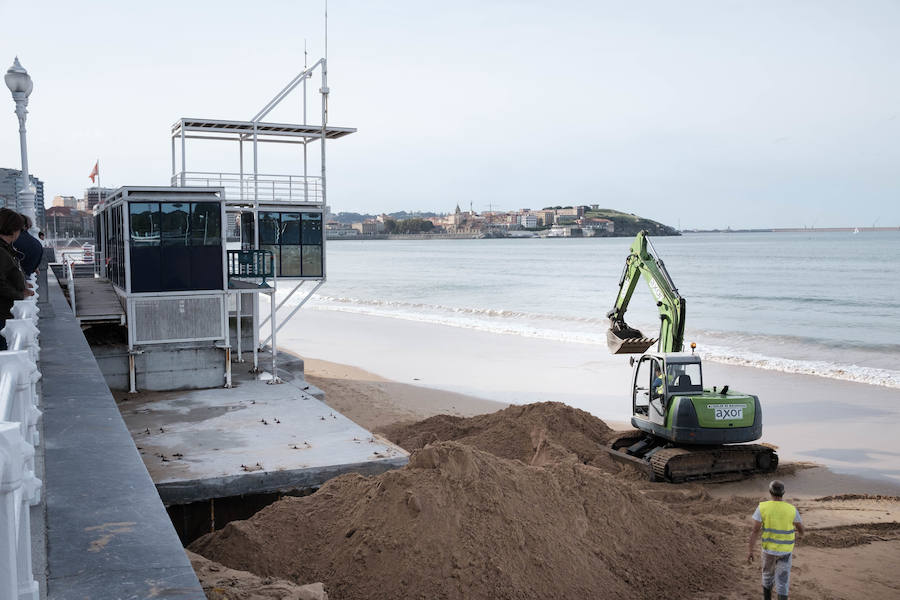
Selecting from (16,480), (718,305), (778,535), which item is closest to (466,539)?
(778,535)

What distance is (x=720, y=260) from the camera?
116812 millimetres

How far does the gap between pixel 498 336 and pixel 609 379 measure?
12.7m

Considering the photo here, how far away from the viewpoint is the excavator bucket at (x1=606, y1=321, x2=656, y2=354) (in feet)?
51.0

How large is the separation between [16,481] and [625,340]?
45.9 feet

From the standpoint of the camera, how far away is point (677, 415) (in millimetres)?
14195

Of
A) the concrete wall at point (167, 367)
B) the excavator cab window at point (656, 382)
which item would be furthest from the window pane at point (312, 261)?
the excavator cab window at point (656, 382)

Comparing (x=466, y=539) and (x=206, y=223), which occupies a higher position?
(x=206, y=223)

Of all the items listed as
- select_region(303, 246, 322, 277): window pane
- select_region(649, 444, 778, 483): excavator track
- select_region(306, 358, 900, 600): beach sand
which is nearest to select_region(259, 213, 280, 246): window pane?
select_region(303, 246, 322, 277): window pane

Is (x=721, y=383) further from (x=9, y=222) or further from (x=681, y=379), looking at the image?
(x=9, y=222)

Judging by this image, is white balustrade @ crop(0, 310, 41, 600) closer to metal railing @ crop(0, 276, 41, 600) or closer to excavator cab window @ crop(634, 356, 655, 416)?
metal railing @ crop(0, 276, 41, 600)

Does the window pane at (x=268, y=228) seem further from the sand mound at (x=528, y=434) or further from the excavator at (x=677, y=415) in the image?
the excavator at (x=677, y=415)

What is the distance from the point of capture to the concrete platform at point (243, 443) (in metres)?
11.9

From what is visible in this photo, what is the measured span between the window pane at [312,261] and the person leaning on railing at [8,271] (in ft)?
51.1

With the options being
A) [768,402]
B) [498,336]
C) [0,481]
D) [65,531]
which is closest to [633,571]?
[65,531]
